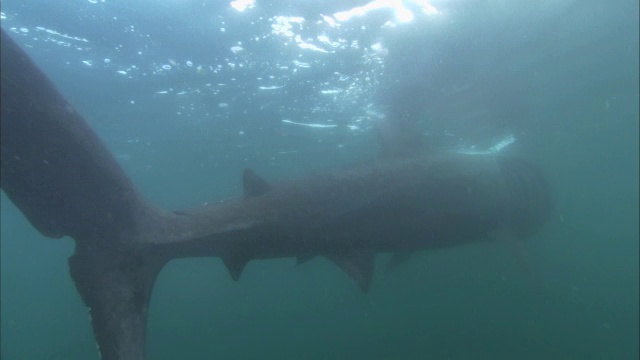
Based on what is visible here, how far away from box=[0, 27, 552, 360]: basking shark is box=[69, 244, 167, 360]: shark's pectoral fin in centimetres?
1

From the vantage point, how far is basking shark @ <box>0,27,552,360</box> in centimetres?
440

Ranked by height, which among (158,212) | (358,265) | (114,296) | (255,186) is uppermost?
(255,186)

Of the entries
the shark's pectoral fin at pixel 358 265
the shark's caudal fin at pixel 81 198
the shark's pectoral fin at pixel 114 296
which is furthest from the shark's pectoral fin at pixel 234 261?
the shark's pectoral fin at pixel 358 265

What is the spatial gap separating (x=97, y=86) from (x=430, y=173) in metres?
13.6

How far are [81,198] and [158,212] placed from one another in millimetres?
1335

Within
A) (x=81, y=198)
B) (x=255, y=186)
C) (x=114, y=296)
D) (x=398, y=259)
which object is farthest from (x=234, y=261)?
(x=398, y=259)

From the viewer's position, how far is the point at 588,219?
95.1 metres

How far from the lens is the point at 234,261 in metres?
6.99

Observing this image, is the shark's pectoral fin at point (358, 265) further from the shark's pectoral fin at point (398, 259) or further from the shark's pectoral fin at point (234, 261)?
the shark's pectoral fin at point (398, 259)

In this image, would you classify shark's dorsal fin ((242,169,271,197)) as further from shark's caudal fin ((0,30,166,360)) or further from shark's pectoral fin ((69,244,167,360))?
shark's pectoral fin ((69,244,167,360))

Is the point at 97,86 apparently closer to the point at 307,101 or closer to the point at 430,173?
the point at 307,101

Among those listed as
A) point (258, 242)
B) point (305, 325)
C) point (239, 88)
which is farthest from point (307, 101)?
point (305, 325)

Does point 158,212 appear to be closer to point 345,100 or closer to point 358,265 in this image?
point 358,265

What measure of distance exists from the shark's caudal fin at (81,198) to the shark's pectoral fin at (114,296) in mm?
10
